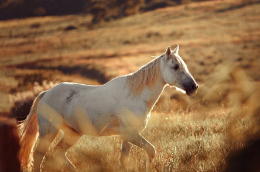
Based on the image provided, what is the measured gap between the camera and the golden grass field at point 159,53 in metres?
4.18

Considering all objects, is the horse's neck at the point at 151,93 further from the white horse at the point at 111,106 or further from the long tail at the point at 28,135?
the long tail at the point at 28,135

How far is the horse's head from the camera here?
470 centimetres

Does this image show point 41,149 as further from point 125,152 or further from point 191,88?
point 191,88

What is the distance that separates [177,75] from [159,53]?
15.2ft

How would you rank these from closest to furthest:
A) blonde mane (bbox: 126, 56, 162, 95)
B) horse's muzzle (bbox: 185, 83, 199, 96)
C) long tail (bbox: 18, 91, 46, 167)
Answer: horse's muzzle (bbox: 185, 83, 199, 96) → blonde mane (bbox: 126, 56, 162, 95) → long tail (bbox: 18, 91, 46, 167)

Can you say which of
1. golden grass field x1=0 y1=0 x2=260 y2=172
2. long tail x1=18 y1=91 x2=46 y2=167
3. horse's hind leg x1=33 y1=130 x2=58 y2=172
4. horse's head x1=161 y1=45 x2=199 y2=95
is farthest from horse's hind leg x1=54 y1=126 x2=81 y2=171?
horse's head x1=161 y1=45 x2=199 y2=95

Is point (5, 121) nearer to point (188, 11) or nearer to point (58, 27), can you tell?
point (58, 27)

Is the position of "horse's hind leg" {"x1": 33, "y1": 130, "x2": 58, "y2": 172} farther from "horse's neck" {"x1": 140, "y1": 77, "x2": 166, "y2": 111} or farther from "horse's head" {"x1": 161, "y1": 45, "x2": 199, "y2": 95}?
"horse's head" {"x1": 161, "y1": 45, "x2": 199, "y2": 95}

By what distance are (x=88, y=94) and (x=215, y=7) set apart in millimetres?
68975

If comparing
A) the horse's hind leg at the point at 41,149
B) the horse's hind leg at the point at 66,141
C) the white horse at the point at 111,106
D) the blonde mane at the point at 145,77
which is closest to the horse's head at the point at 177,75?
the white horse at the point at 111,106

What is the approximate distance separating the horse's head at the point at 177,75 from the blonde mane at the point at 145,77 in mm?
164

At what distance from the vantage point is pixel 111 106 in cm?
488

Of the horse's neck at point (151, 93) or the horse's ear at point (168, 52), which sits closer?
the horse's ear at point (168, 52)

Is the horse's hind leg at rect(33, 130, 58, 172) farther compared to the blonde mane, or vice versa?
the horse's hind leg at rect(33, 130, 58, 172)
